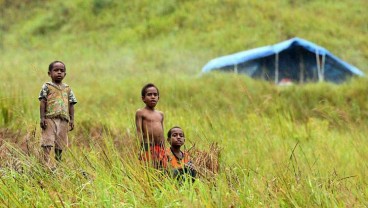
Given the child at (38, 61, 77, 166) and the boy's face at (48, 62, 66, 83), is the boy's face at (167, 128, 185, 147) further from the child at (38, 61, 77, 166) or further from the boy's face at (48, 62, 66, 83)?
the boy's face at (48, 62, 66, 83)

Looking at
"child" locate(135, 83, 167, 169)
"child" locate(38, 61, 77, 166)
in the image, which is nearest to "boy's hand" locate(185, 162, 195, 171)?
"child" locate(135, 83, 167, 169)

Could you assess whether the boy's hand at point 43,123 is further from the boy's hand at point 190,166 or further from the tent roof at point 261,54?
the tent roof at point 261,54

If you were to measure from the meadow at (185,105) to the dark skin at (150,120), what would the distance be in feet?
0.91

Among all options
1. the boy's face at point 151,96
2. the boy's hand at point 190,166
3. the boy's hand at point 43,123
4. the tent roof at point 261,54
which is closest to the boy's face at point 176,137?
the boy's face at point 151,96

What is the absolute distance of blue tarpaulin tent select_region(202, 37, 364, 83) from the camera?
1638 centimetres

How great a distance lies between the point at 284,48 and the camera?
16500 mm

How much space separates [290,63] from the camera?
671 inches

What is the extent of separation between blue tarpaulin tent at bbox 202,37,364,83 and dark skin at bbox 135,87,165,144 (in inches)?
424

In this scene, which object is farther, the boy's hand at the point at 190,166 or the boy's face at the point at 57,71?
the boy's face at the point at 57,71

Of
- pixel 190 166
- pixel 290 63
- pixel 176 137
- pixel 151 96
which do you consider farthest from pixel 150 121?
pixel 290 63

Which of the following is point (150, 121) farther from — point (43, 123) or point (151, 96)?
point (43, 123)

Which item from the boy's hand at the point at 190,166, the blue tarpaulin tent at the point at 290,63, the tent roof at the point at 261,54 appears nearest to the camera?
the boy's hand at the point at 190,166

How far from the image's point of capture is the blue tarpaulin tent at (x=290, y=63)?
53.7ft

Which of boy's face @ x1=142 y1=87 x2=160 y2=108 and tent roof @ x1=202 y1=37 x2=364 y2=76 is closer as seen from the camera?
boy's face @ x1=142 y1=87 x2=160 y2=108
